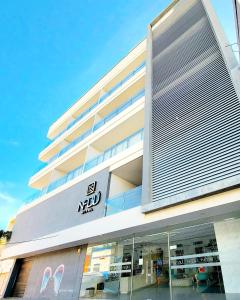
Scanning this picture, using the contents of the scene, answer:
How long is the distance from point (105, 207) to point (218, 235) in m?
5.15

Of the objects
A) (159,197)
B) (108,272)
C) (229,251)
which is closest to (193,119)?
(159,197)

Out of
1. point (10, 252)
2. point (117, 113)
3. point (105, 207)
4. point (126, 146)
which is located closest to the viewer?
point (105, 207)

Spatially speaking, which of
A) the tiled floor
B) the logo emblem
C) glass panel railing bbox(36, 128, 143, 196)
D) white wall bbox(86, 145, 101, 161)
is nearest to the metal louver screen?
glass panel railing bbox(36, 128, 143, 196)

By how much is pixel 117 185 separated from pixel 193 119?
5.45m

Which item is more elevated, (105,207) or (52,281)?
(105,207)

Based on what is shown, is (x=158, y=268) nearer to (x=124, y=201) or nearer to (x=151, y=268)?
(x=151, y=268)

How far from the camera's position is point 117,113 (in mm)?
14812

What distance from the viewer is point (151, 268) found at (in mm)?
8273

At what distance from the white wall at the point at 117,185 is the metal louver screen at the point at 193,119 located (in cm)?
328

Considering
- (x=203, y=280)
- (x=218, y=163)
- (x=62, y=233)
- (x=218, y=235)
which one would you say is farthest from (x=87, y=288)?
(x=218, y=163)

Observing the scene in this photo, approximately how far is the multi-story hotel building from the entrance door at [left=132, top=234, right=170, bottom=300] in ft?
0.13

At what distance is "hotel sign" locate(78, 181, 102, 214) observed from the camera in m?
11.2

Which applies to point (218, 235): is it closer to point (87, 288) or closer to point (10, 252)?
point (87, 288)

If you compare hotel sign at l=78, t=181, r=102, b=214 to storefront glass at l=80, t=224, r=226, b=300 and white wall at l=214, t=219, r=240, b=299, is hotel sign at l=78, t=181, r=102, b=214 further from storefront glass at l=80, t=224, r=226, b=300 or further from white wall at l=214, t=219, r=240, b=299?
white wall at l=214, t=219, r=240, b=299
